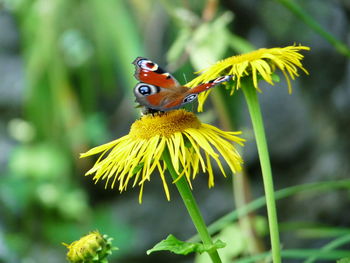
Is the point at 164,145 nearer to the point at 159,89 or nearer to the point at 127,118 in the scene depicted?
the point at 159,89

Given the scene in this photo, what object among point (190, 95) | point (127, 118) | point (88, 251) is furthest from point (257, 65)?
point (127, 118)

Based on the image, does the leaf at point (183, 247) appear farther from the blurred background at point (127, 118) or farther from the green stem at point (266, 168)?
the blurred background at point (127, 118)

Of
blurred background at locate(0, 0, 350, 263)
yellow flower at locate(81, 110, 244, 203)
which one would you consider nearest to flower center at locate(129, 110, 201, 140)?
yellow flower at locate(81, 110, 244, 203)

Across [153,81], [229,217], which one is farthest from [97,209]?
[153,81]

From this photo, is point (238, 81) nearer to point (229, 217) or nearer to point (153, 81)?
point (153, 81)

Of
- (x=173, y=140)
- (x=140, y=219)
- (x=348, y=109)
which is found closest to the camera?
(x=173, y=140)
